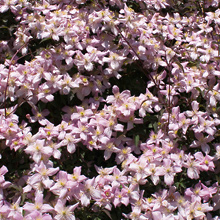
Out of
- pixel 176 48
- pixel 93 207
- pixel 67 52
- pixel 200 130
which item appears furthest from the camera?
pixel 176 48

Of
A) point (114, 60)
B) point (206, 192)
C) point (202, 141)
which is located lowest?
point (206, 192)

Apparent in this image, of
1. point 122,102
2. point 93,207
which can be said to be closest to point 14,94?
point 122,102

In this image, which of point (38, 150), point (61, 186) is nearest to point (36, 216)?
point (61, 186)

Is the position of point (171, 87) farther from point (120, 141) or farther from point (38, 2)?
point (38, 2)

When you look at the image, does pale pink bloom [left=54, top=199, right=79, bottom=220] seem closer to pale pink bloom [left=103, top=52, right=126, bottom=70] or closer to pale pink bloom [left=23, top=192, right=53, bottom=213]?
pale pink bloom [left=23, top=192, right=53, bottom=213]

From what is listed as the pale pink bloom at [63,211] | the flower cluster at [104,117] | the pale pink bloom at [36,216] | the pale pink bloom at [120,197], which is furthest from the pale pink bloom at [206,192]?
the pale pink bloom at [36,216]

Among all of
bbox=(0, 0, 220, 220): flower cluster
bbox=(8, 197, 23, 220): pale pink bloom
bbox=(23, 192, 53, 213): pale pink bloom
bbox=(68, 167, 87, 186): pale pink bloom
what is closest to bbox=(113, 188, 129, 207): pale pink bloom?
bbox=(0, 0, 220, 220): flower cluster

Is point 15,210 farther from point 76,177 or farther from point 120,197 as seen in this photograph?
point 120,197

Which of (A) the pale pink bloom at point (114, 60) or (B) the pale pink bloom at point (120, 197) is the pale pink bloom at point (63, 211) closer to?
(B) the pale pink bloom at point (120, 197)
